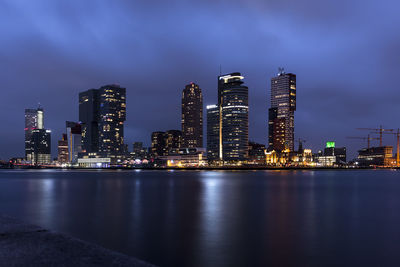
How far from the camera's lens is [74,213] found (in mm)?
37375

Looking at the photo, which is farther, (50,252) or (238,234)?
(238,234)

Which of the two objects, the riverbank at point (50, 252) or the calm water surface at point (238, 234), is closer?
the riverbank at point (50, 252)

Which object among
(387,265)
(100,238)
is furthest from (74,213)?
(387,265)

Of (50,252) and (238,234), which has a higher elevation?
(50,252)

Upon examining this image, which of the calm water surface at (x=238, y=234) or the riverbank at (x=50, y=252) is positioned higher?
the riverbank at (x=50, y=252)

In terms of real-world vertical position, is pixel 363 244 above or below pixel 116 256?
below

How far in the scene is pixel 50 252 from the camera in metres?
13.0

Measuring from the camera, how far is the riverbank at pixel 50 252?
11664 mm

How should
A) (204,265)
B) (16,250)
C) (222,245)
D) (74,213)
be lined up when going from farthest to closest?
(74,213)
(222,245)
(204,265)
(16,250)

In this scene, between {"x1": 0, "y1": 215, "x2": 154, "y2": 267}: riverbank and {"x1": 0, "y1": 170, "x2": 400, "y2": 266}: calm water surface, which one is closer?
{"x1": 0, "y1": 215, "x2": 154, "y2": 267}: riverbank

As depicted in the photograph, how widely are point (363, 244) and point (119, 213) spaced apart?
80.7 feet

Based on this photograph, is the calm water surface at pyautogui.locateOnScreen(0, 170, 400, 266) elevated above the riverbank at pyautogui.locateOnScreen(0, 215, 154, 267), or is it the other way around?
the riverbank at pyautogui.locateOnScreen(0, 215, 154, 267)

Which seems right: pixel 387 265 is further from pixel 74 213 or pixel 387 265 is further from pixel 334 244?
pixel 74 213

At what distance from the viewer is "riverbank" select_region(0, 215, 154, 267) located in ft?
38.3
